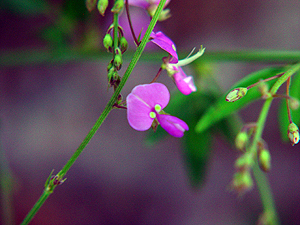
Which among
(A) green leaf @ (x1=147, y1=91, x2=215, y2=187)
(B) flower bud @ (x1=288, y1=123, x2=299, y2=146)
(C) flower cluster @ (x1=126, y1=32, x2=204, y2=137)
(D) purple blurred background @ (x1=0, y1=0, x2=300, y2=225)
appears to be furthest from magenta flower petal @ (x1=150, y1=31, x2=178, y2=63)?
(D) purple blurred background @ (x1=0, y1=0, x2=300, y2=225)

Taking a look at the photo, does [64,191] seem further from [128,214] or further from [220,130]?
[220,130]

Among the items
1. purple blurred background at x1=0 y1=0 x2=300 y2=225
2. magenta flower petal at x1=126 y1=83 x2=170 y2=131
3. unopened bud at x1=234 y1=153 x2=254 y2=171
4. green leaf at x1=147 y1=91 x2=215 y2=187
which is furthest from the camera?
purple blurred background at x1=0 y1=0 x2=300 y2=225

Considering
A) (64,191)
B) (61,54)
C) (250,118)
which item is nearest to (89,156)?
(64,191)

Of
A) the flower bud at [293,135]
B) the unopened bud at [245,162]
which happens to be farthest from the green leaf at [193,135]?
the flower bud at [293,135]

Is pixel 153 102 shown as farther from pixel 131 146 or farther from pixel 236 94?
pixel 131 146

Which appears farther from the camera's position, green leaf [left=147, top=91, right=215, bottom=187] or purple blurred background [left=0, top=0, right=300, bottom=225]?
purple blurred background [left=0, top=0, right=300, bottom=225]

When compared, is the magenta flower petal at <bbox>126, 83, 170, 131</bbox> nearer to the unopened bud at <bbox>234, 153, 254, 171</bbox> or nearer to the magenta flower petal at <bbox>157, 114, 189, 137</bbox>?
the magenta flower petal at <bbox>157, 114, 189, 137</bbox>

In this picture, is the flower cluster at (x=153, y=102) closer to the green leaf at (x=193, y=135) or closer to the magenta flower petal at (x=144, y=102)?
the magenta flower petal at (x=144, y=102)
